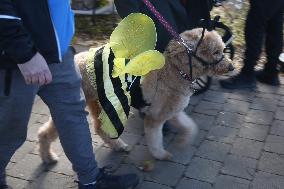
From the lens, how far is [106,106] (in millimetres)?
2943

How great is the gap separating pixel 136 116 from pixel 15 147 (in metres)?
1.64

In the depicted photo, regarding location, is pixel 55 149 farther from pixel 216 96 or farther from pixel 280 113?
pixel 280 113

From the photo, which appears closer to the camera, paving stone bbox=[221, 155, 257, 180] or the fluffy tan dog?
the fluffy tan dog

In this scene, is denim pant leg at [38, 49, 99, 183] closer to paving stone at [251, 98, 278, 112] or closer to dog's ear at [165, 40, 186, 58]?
dog's ear at [165, 40, 186, 58]

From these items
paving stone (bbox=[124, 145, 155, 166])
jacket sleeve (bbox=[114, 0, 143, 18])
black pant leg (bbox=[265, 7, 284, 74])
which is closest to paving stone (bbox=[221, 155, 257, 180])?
paving stone (bbox=[124, 145, 155, 166])

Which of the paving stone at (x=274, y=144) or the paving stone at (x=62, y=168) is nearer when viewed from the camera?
the paving stone at (x=62, y=168)

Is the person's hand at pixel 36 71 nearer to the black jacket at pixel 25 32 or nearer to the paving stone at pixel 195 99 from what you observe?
the black jacket at pixel 25 32

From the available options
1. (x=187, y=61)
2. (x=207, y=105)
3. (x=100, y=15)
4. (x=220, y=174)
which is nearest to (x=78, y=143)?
(x=187, y=61)

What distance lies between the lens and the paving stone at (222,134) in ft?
12.4

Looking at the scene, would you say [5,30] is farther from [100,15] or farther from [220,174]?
[100,15]

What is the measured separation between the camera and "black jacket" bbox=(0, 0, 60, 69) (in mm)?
2123

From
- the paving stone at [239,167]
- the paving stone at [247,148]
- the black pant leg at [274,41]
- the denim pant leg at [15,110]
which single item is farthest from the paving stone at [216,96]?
the denim pant leg at [15,110]

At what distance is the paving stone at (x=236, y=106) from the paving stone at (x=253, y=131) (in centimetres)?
26

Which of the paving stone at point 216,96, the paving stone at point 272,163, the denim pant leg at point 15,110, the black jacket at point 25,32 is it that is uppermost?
the black jacket at point 25,32
